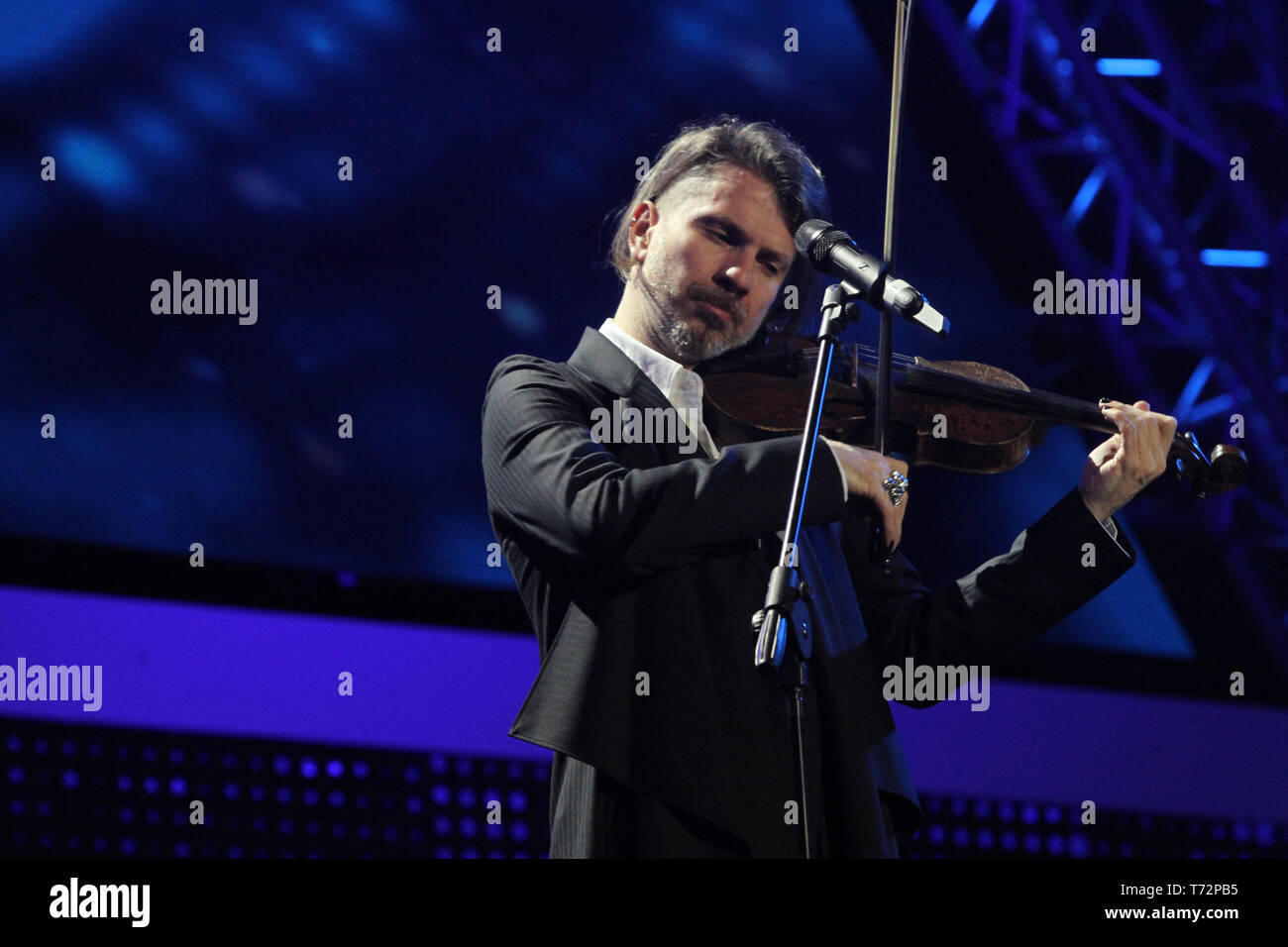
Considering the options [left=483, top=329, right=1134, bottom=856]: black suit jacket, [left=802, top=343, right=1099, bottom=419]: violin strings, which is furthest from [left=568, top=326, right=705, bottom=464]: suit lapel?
[left=802, top=343, right=1099, bottom=419]: violin strings

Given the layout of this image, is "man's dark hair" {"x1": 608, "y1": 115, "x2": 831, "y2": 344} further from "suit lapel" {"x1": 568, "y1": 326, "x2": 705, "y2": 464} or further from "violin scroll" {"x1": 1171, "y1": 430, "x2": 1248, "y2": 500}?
"violin scroll" {"x1": 1171, "y1": 430, "x2": 1248, "y2": 500}

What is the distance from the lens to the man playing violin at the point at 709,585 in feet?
6.88

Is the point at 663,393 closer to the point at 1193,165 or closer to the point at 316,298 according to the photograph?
the point at 316,298

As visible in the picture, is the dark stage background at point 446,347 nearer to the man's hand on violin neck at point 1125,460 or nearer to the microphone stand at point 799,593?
the man's hand on violin neck at point 1125,460

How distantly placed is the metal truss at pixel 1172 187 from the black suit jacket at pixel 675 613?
1.72m

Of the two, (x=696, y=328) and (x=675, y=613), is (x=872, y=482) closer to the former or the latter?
(x=675, y=613)

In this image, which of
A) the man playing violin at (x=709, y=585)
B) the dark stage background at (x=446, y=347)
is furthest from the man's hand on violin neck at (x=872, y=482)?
the dark stage background at (x=446, y=347)

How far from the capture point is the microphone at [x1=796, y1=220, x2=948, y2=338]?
79.1 inches

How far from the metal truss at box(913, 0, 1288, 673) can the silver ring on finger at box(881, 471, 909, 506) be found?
1.72 meters

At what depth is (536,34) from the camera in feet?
11.3

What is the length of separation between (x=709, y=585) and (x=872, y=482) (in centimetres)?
30

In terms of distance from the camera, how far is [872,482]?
2164mm

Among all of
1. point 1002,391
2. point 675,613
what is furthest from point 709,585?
point 1002,391

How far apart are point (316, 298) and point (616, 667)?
5.00 feet
